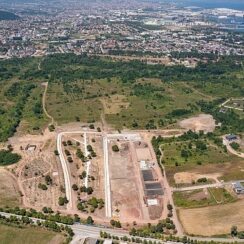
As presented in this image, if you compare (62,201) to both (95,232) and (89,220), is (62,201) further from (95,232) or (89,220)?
(95,232)

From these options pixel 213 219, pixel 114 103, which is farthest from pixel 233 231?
pixel 114 103

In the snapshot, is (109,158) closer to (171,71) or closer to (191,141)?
(191,141)

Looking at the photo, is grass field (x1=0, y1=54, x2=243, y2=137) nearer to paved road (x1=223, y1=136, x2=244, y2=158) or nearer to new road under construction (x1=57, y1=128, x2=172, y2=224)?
new road under construction (x1=57, y1=128, x2=172, y2=224)

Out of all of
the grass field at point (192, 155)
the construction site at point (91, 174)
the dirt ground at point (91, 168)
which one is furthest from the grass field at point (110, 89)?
the grass field at point (192, 155)

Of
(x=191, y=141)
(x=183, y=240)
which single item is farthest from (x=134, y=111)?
(x=183, y=240)

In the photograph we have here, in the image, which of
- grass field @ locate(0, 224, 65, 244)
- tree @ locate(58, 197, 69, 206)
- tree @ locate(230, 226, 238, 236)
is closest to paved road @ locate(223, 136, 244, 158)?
tree @ locate(230, 226, 238, 236)

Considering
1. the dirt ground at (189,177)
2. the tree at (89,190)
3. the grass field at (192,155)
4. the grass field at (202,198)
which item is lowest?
the grass field at (202,198)

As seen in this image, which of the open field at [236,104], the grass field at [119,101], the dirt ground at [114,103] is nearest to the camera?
the grass field at [119,101]

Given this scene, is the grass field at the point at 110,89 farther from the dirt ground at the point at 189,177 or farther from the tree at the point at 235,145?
the dirt ground at the point at 189,177
